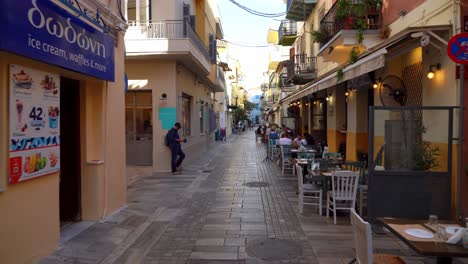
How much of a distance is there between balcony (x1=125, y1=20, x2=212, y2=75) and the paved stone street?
16.0 ft

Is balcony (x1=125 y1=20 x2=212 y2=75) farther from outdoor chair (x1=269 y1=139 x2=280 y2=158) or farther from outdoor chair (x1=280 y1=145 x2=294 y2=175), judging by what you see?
outdoor chair (x1=269 y1=139 x2=280 y2=158)

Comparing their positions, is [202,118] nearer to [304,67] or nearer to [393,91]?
[304,67]

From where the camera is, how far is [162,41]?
40.8 feet

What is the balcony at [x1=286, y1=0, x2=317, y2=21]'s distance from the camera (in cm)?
1842

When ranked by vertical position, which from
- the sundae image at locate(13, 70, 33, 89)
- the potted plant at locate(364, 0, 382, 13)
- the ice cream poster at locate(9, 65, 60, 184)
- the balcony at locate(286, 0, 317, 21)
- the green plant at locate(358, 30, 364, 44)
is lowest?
the ice cream poster at locate(9, 65, 60, 184)

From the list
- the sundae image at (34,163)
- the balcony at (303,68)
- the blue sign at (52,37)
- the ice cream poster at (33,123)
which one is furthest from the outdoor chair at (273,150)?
the sundae image at (34,163)

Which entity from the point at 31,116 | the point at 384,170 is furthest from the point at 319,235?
the point at 31,116

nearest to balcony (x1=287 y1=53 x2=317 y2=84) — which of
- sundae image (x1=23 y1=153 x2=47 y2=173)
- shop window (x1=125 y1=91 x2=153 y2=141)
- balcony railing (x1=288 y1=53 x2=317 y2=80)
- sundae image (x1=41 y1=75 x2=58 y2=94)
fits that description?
balcony railing (x1=288 y1=53 x2=317 y2=80)

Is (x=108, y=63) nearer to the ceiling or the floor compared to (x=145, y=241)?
nearer to the ceiling

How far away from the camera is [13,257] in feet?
14.1

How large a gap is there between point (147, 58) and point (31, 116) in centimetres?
882

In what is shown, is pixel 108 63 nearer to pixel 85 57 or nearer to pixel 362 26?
pixel 85 57

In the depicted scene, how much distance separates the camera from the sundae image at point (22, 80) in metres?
4.36

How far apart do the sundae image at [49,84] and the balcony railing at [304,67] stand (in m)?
14.6
